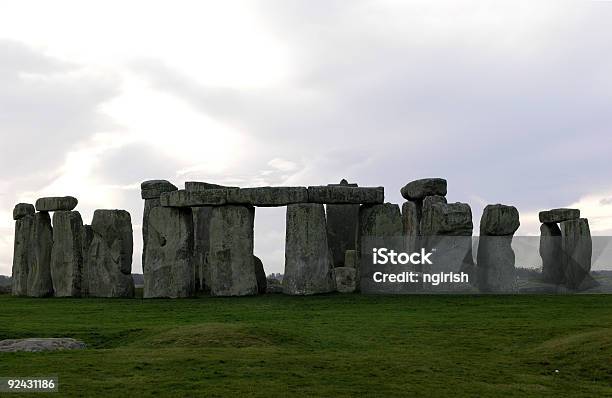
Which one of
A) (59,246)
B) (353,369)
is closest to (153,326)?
(353,369)

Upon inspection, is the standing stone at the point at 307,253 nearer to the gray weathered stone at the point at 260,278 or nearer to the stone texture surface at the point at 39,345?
the gray weathered stone at the point at 260,278

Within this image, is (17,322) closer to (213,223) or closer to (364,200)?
(213,223)

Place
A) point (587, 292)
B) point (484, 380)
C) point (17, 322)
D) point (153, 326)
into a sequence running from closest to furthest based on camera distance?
point (484, 380) → point (153, 326) → point (17, 322) → point (587, 292)

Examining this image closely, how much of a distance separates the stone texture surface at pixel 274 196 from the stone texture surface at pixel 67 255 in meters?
5.97

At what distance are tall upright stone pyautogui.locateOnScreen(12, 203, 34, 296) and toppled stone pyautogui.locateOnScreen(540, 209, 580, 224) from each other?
55.9 feet

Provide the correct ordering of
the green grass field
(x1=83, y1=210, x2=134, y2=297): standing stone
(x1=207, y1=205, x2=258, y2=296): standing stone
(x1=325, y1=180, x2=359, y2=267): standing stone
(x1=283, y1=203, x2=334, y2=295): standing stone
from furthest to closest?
(x1=325, y1=180, x2=359, y2=267): standing stone → (x1=83, y1=210, x2=134, y2=297): standing stone → (x1=207, y1=205, x2=258, y2=296): standing stone → (x1=283, y1=203, x2=334, y2=295): standing stone → the green grass field

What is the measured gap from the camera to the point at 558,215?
27.7 m

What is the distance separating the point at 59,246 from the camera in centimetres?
2644

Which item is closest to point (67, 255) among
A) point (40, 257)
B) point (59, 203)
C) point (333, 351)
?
point (40, 257)

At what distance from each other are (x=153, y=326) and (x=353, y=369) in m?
6.31

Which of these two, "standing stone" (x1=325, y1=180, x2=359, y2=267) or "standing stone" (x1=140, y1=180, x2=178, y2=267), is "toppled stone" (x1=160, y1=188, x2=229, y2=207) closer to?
"standing stone" (x1=140, y1=180, x2=178, y2=267)

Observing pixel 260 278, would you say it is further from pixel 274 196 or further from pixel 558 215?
pixel 558 215

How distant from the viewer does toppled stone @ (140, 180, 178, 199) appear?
28.1 meters

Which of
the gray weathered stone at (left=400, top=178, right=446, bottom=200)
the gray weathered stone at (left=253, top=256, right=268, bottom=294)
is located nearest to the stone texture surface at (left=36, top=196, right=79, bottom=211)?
the gray weathered stone at (left=253, top=256, right=268, bottom=294)
